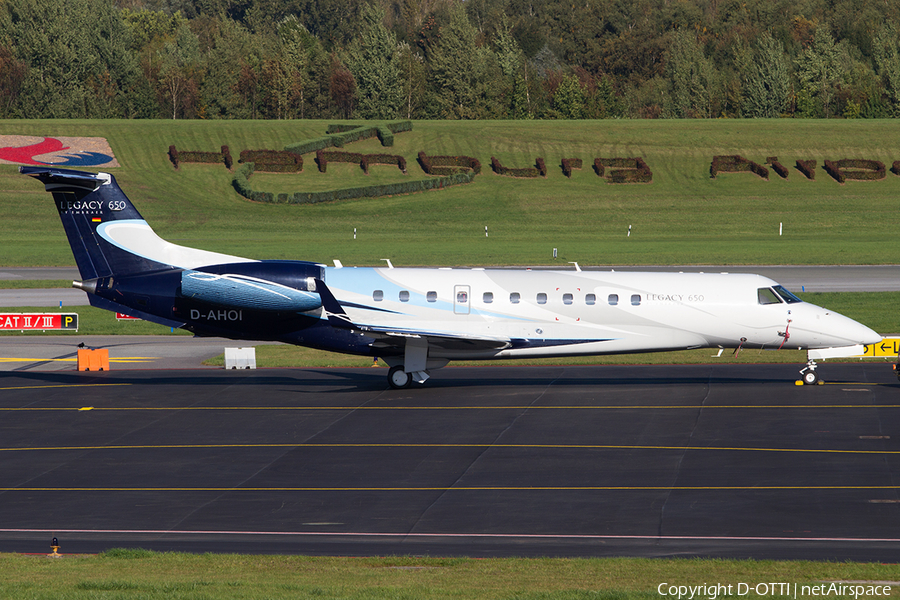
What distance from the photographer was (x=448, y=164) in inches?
3927

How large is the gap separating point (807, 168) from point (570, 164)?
2362cm

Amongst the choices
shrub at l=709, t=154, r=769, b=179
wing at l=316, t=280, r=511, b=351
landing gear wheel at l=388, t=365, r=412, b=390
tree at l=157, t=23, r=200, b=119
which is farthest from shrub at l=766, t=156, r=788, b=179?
tree at l=157, t=23, r=200, b=119

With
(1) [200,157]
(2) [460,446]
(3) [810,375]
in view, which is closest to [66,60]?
(1) [200,157]

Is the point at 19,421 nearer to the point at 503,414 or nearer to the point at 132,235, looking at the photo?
the point at 132,235

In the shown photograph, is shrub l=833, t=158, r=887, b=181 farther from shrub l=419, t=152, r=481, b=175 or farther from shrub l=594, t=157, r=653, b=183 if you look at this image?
shrub l=419, t=152, r=481, b=175

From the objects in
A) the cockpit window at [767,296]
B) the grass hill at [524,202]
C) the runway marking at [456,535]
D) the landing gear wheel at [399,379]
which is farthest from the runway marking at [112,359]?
the grass hill at [524,202]

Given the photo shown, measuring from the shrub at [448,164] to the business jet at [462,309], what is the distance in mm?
71249

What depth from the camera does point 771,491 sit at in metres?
17.9

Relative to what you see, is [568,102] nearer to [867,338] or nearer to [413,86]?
[413,86]

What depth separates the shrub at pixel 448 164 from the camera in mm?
98500

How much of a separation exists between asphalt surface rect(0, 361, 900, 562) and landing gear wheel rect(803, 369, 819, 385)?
41 centimetres

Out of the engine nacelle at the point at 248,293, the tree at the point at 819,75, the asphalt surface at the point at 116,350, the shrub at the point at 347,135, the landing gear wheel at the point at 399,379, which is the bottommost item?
the asphalt surface at the point at 116,350

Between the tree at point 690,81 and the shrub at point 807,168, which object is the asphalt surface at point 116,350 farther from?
the tree at point 690,81

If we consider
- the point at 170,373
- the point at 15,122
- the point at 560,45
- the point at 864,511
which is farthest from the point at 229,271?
the point at 560,45
